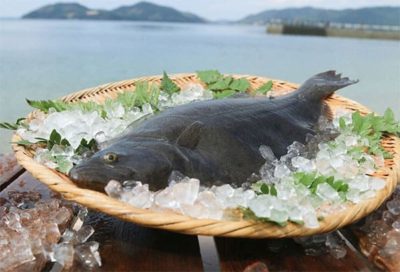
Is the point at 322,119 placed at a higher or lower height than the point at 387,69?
higher

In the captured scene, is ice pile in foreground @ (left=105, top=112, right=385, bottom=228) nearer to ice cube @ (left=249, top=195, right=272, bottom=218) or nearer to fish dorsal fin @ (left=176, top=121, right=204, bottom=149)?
ice cube @ (left=249, top=195, right=272, bottom=218)

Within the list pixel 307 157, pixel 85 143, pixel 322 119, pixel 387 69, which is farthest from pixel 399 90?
pixel 85 143

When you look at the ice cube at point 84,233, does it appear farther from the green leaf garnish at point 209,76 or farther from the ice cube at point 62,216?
the green leaf garnish at point 209,76

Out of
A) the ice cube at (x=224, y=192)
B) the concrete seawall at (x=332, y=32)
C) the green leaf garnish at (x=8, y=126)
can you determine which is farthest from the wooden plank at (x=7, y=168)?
the concrete seawall at (x=332, y=32)

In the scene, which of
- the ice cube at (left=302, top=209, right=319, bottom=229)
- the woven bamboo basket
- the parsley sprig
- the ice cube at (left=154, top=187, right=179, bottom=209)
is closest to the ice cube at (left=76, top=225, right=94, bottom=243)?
the woven bamboo basket

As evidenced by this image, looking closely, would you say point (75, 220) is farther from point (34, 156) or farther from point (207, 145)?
point (207, 145)
